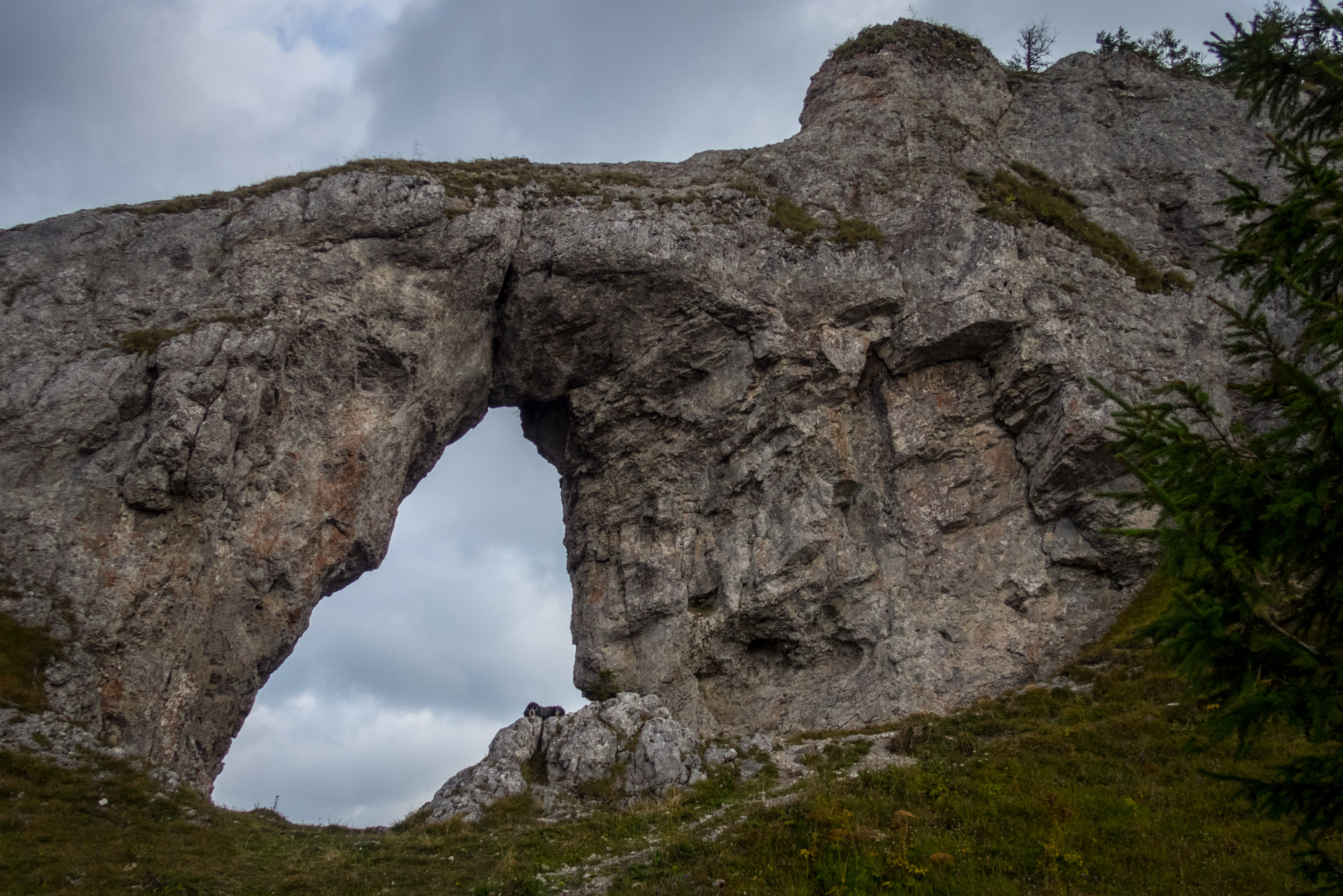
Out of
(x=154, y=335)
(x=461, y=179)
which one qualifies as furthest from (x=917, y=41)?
(x=154, y=335)

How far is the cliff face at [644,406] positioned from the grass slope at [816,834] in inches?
212

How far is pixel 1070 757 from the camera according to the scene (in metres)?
16.8

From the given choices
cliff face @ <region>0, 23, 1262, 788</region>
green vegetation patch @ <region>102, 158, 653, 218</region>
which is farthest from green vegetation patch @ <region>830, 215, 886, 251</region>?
green vegetation patch @ <region>102, 158, 653, 218</region>

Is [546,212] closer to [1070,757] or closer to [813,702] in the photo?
[813,702]

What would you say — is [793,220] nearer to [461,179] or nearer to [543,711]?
[461,179]

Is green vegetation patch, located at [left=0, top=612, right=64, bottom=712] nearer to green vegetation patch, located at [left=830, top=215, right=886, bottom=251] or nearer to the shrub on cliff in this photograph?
the shrub on cliff

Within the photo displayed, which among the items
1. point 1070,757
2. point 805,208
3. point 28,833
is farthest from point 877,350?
point 28,833

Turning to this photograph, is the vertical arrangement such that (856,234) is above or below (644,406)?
above

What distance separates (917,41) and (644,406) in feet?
76.7

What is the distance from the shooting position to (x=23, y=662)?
737 inches

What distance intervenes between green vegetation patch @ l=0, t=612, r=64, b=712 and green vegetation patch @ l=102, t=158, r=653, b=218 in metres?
14.4

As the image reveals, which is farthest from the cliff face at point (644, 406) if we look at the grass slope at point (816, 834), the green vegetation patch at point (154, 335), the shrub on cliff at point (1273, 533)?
the shrub on cliff at point (1273, 533)

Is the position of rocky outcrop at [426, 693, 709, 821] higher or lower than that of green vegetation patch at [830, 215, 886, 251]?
lower

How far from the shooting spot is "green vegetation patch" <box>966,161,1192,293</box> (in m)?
30.6
